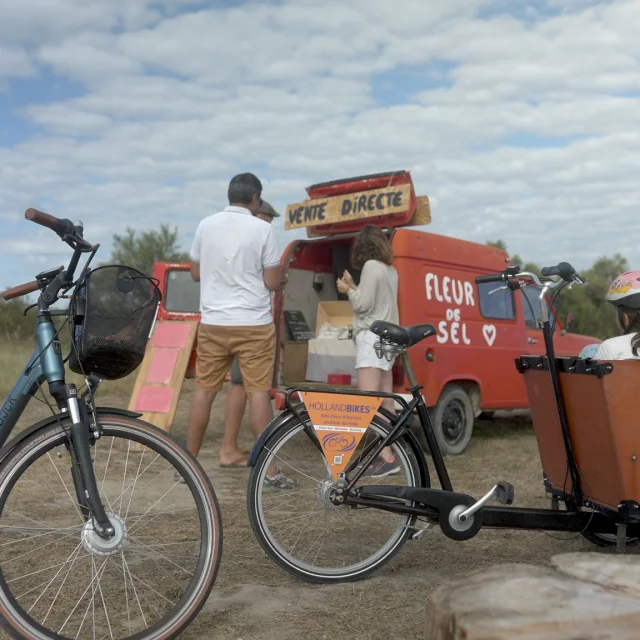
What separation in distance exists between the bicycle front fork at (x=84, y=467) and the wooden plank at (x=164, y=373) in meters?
4.56

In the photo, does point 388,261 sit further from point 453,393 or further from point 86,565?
point 86,565

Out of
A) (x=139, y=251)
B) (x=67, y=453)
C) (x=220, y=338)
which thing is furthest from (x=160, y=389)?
(x=139, y=251)

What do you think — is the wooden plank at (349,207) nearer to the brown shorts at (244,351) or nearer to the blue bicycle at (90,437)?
the brown shorts at (244,351)

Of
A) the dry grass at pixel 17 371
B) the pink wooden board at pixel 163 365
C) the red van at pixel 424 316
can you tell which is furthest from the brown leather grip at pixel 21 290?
the dry grass at pixel 17 371

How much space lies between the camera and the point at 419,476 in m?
4.05

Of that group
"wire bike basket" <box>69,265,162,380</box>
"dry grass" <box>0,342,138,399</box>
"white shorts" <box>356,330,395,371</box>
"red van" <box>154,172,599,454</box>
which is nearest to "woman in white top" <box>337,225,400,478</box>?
"white shorts" <box>356,330,395,371</box>

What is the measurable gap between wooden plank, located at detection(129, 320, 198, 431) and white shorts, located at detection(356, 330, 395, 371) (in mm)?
2005

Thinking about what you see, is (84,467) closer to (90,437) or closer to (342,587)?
(90,437)

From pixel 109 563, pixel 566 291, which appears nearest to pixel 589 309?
pixel 566 291

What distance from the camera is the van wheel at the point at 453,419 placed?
7680 mm

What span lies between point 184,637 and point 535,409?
6.74ft

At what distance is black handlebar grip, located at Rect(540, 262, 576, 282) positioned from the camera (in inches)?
154

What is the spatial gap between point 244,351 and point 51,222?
9.15 feet

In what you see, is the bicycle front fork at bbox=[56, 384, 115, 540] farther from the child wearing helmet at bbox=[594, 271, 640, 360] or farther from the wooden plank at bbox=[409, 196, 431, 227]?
the wooden plank at bbox=[409, 196, 431, 227]
